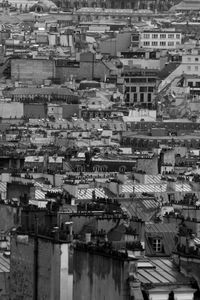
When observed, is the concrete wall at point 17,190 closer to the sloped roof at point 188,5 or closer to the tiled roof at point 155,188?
the tiled roof at point 155,188

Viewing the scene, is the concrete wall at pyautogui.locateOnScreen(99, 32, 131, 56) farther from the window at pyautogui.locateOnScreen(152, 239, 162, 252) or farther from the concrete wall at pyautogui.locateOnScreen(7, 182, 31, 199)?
the window at pyautogui.locateOnScreen(152, 239, 162, 252)

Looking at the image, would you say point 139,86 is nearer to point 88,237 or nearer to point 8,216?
point 8,216

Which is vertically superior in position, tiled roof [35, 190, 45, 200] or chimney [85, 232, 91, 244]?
chimney [85, 232, 91, 244]

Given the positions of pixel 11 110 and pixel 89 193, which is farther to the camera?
pixel 11 110

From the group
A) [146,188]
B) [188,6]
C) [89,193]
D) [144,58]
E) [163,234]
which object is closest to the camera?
[163,234]

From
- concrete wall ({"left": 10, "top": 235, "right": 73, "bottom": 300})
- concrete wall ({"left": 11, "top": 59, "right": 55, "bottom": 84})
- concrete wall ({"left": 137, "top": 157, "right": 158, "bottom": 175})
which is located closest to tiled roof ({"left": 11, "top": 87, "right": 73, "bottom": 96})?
concrete wall ({"left": 11, "top": 59, "right": 55, "bottom": 84})

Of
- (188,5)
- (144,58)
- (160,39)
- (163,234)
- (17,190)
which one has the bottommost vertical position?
(188,5)

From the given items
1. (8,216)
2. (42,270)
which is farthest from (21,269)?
(8,216)
